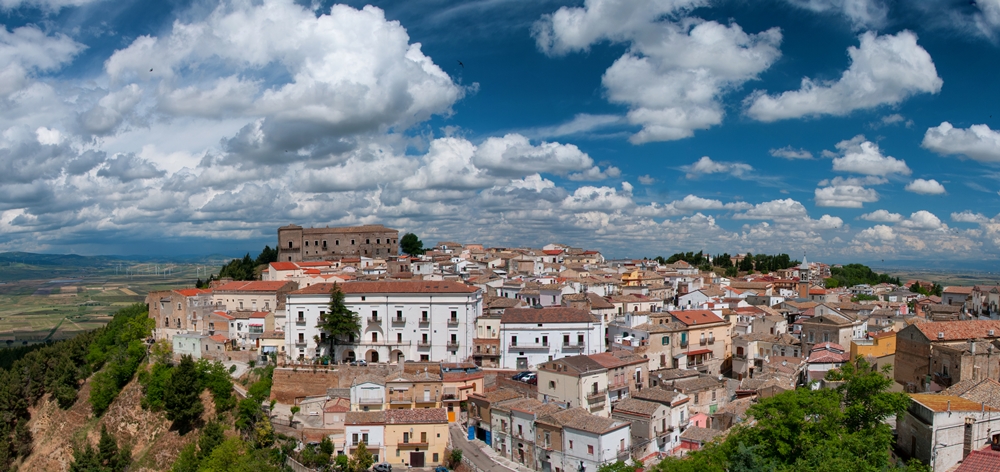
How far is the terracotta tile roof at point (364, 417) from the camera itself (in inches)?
1398

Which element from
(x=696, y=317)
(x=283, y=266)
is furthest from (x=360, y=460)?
(x=283, y=266)

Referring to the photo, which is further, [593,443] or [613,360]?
[613,360]

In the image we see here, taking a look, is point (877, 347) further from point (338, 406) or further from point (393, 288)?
point (338, 406)

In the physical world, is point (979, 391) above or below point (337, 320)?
below

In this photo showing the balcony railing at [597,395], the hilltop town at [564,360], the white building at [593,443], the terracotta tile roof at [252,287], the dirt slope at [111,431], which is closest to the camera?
→ the white building at [593,443]

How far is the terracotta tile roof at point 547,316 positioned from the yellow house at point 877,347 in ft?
51.8

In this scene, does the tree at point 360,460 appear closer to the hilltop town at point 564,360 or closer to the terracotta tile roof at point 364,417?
the hilltop town at point 564,360

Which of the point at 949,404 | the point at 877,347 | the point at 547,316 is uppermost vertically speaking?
the point at 547,316

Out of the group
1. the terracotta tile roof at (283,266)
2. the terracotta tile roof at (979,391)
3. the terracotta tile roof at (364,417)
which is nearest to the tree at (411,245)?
the terracotta tile roof at (283,266)

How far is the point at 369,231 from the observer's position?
97188mm

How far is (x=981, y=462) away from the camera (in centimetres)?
2367

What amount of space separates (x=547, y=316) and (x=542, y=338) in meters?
1.48

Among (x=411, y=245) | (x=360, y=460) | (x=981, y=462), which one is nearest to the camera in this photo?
(x=981, y=462)

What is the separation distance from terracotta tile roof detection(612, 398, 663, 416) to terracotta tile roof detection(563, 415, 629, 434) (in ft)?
5.19
